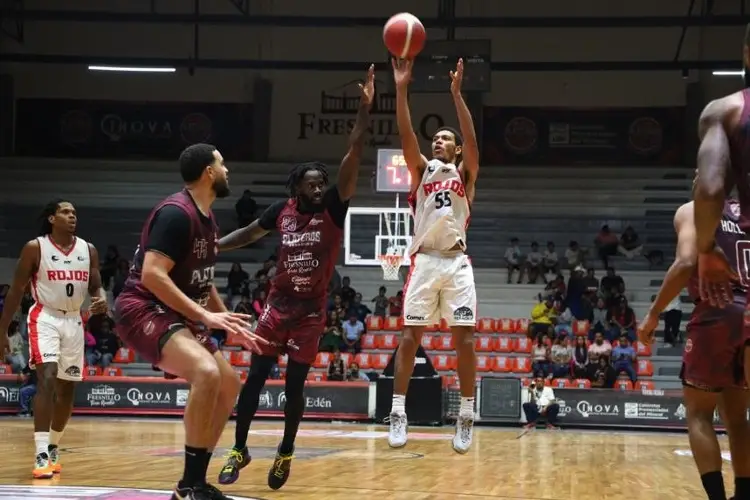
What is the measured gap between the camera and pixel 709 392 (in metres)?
5.00

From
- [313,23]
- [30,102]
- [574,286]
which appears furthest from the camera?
[30,102]

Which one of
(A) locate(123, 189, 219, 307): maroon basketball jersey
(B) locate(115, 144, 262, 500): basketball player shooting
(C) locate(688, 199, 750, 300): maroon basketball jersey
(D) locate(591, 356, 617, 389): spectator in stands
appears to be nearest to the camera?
(C) locate(688, 199, 750, 300): maroon basketball jersey

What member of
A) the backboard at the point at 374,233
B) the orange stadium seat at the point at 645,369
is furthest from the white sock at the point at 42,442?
the orange stadium seat at the point at 645,369

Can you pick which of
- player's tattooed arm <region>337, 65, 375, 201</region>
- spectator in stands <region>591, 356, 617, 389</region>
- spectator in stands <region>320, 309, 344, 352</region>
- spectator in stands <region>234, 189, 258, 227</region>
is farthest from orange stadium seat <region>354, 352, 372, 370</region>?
player's tattooed arm <region>337, 65, 375, 201</region>

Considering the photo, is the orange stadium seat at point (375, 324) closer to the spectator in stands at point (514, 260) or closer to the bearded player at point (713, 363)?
the spectator in stands at point (514, 260)

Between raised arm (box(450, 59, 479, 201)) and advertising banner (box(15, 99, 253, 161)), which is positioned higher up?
advertising banner (box(15, 99, 253, 161))

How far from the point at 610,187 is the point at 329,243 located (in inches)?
842

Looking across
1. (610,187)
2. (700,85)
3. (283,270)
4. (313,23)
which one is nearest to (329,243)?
(283,270)

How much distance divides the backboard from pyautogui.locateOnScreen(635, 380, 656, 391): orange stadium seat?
5065 millimetres

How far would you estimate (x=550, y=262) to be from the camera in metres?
23.8

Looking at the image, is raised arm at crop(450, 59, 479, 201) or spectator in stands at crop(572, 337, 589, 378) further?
spectator in stands at crop(572, 337, 589, 378)

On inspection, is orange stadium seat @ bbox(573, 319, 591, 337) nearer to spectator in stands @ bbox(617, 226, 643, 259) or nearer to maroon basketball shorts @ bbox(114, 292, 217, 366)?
spectator in stands @ bbox(617, 226, 643, 259)

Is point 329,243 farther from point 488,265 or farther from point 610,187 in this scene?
point 610,187

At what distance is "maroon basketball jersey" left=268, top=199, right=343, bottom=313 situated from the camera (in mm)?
6973
